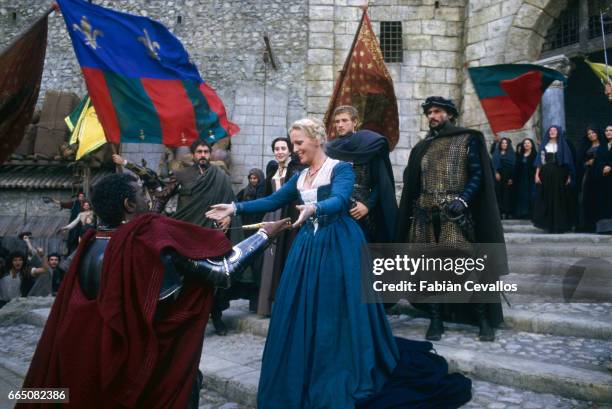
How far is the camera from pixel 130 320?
1.93 meters

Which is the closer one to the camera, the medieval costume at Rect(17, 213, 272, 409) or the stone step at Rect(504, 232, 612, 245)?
the medieval costume at Rect(17, 213, 272, 409)

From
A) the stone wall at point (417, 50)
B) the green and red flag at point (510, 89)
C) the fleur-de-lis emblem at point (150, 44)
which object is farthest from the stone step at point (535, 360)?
the stone wall at point (417, 50)

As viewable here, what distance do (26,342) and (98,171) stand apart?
912 cm

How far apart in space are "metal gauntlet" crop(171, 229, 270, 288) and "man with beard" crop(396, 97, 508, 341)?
6.51ft

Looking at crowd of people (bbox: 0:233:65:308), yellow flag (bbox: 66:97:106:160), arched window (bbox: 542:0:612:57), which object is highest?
arched window (bbox: 542:0:612:57)

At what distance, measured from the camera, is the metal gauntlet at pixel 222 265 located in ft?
6.89

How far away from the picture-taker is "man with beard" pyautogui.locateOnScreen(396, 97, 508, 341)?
12.5 ft

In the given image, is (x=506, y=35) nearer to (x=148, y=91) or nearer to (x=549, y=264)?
(x=549, y=264)

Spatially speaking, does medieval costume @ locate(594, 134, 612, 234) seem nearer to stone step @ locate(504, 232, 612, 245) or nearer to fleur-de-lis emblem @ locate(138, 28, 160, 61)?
stone step @ locate(504, 232, 612, 245)

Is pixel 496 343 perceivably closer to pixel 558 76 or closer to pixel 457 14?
pixel 558 76

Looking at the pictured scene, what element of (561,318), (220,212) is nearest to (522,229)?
(561,318)

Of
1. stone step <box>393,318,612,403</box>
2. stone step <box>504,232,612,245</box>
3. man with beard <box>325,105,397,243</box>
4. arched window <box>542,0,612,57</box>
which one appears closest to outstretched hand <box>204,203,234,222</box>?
man with beard <box>325,105,397,243</box>

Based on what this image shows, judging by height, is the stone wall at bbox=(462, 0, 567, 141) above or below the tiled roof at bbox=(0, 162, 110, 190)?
above

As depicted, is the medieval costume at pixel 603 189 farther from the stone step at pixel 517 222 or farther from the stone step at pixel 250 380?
the stone step at pixel 250 380
